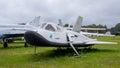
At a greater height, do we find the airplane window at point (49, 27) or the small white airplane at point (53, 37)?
the airplane window at point (49, 27)

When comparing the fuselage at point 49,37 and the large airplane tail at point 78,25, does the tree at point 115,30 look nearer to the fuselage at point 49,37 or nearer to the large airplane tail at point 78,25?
the large airplane tail at point 78,25

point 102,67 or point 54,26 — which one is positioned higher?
point 54,26

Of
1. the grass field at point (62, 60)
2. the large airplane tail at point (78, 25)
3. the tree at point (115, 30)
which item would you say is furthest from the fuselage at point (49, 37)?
the tree at point (115, 30)

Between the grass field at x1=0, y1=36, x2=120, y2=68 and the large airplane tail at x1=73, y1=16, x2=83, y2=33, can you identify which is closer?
the grass field at x1=0, y1=36, x2=120, y2=68

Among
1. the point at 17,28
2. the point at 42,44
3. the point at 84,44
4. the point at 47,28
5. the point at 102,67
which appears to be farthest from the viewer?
the point at 17,28

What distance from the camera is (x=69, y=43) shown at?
1733cm

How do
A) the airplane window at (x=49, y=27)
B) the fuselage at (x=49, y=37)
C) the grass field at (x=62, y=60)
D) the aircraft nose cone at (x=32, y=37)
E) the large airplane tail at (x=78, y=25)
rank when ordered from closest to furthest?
the grass field at (x=62, y=60) < the aircraft nose cone at (x=32, y=37) < the fuselage at (x=49, y=37) < the airplane window at (x=49, y=27) < the large airplane tail at (x=78, y=25)

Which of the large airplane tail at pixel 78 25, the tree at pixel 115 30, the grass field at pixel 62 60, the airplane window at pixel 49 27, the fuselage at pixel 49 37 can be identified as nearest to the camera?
the grass field at pixel 62 60

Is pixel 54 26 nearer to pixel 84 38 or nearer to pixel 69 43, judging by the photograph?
pixel 69 43

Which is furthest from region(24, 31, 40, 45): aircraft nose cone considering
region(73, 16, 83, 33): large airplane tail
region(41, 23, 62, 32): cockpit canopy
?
region(73, 16, 83, 33): large airplane tail

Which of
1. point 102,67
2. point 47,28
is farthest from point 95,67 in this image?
point 47,28

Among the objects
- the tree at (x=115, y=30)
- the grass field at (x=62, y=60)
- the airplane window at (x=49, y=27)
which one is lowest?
the tree at (x=115, y=30)

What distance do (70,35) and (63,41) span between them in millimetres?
1167

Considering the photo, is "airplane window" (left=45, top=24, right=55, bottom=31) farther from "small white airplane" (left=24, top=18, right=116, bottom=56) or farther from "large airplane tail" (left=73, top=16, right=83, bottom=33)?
"large airplane tail" (left=73, top=16, right=83, bottom=33)
